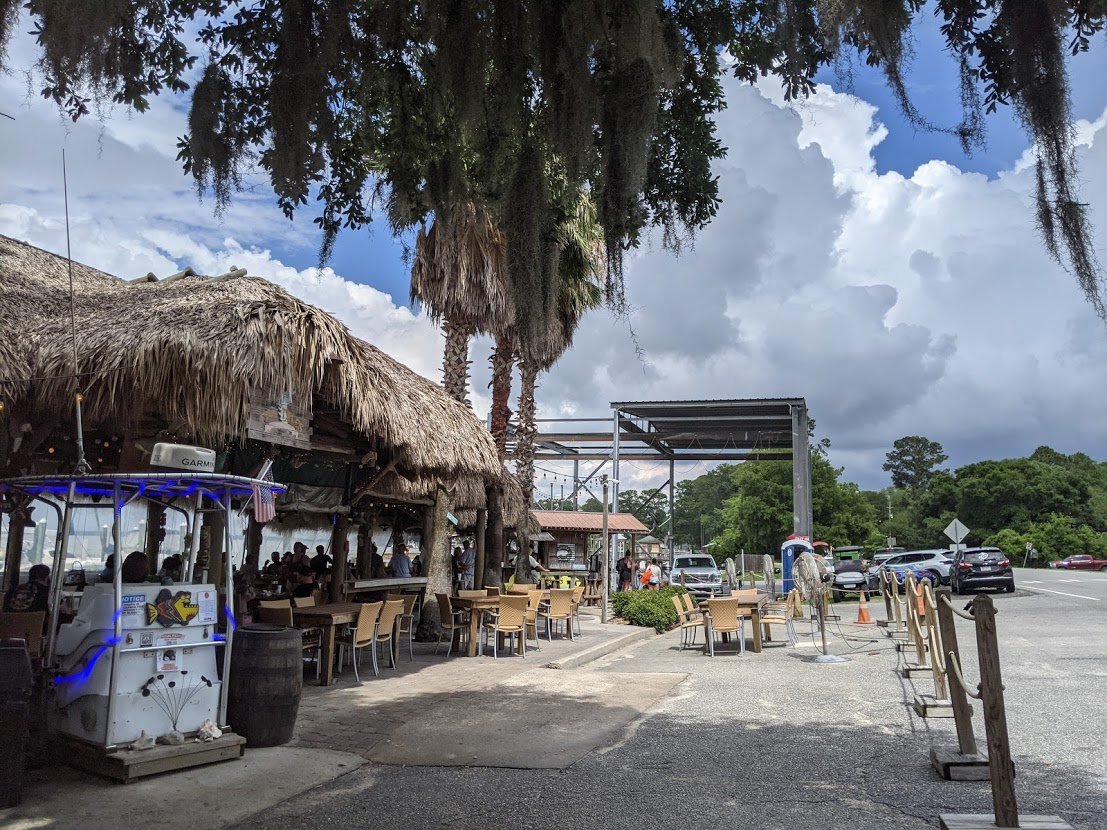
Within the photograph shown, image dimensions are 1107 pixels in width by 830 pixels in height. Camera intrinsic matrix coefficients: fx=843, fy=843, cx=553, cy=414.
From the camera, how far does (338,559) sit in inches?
511

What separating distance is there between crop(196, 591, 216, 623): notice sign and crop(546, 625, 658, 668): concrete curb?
6343mm

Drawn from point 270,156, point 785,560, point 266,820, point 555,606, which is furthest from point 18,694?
point 785,560

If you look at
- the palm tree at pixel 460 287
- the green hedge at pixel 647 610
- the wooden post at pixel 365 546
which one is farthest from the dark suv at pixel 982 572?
the wooden post at pixel 365 546

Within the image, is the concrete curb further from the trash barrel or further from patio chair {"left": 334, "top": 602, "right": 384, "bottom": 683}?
the trash barrel

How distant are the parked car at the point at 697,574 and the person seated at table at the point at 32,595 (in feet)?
65.8

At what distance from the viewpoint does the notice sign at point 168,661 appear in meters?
6.18

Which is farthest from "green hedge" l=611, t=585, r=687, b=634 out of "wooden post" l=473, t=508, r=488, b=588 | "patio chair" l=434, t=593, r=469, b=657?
"patio chair" l=434, t=593, r=469, b=657

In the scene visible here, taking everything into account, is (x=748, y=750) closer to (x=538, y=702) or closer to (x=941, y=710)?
(x=941, y=710)

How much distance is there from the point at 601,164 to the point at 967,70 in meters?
2.30

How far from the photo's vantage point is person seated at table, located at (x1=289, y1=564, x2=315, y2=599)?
1252 cm

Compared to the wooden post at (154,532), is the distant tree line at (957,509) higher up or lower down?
higher up

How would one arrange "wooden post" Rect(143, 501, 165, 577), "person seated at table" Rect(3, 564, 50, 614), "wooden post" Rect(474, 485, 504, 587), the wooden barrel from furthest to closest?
1. "wooden post" Rect(474, 485, 504, 587)
2. "wooden post" Rect(143, 501, 165, 577)
3. "person seated at table" Rect(3, 564, 50, 614)
4. the wooden barrel

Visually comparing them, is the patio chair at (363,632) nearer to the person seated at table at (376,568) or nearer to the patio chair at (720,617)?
the person seated at table at (376,568)

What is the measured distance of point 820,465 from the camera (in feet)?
156
